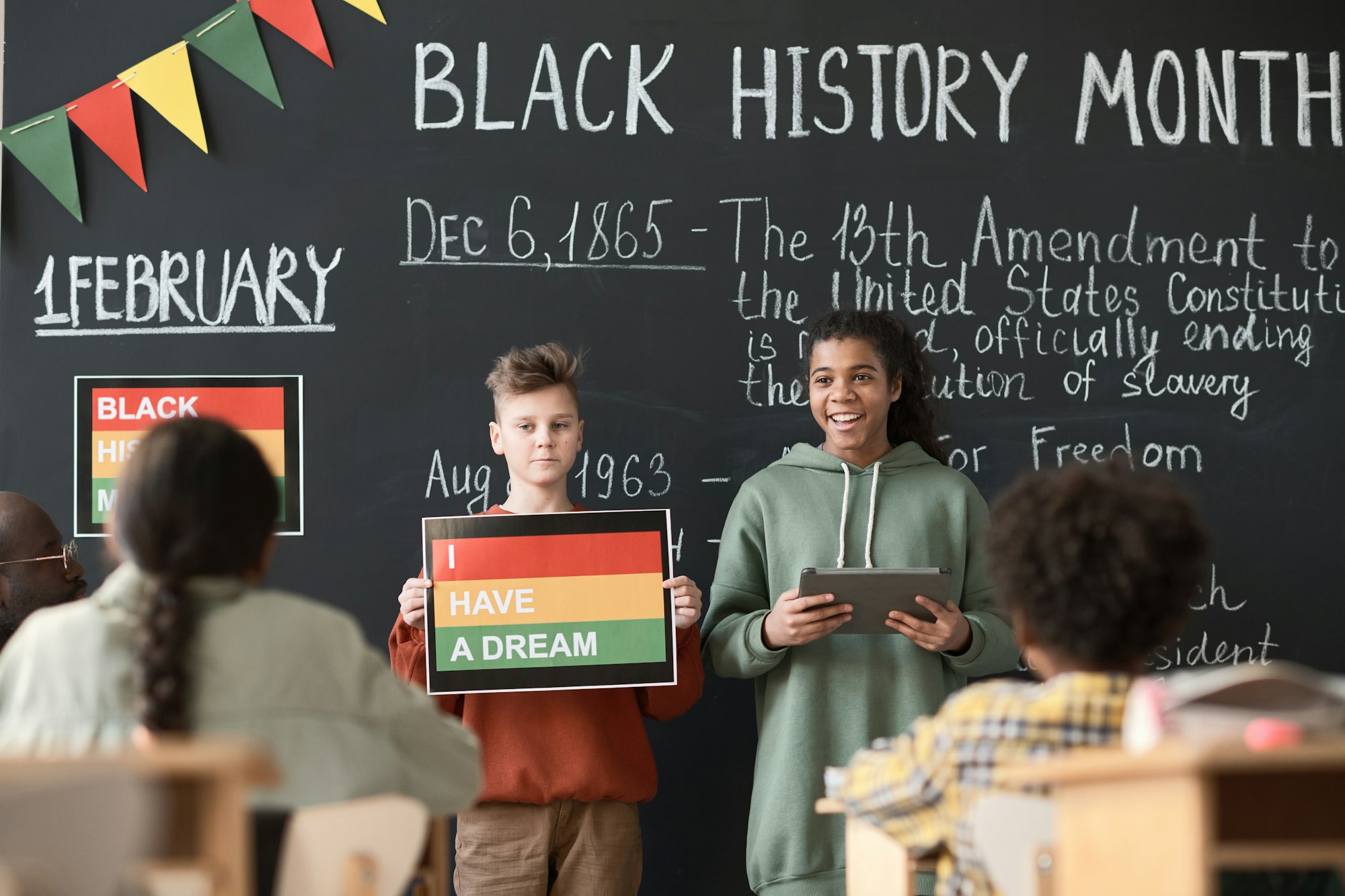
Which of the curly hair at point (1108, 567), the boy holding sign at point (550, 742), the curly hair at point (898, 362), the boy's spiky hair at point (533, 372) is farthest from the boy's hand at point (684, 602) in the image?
the curly hair at point (1108, 567)

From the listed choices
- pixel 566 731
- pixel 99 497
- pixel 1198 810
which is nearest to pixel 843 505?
pixel 566 731

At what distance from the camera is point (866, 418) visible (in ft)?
9.43

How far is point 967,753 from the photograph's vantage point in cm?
152

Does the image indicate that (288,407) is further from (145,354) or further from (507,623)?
(507,623)

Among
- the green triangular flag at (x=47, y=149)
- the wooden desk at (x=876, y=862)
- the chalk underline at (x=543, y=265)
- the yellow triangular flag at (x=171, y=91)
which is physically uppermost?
the yellow triangular flag at (x=171, y=91)

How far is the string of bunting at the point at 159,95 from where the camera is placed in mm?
3174

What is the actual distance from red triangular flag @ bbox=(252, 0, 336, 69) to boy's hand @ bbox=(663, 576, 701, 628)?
5.58 feet

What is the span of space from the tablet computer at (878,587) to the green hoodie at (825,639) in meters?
0.18

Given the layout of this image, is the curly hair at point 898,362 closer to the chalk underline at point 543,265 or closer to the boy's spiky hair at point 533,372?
the chalk underline at point 543,265

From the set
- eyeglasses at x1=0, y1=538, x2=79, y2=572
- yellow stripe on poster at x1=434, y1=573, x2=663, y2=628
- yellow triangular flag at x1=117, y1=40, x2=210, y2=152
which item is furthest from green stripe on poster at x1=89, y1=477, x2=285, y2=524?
yellow triangular flag at x1=117, y1=40, x2=210, y2=152

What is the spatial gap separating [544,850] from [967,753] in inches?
54.2

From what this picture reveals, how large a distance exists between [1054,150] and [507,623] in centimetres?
192

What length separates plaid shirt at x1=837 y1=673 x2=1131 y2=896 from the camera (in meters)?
1.47

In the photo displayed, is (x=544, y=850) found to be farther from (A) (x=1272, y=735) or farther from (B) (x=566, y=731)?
(A) (x=1272, y=735)
